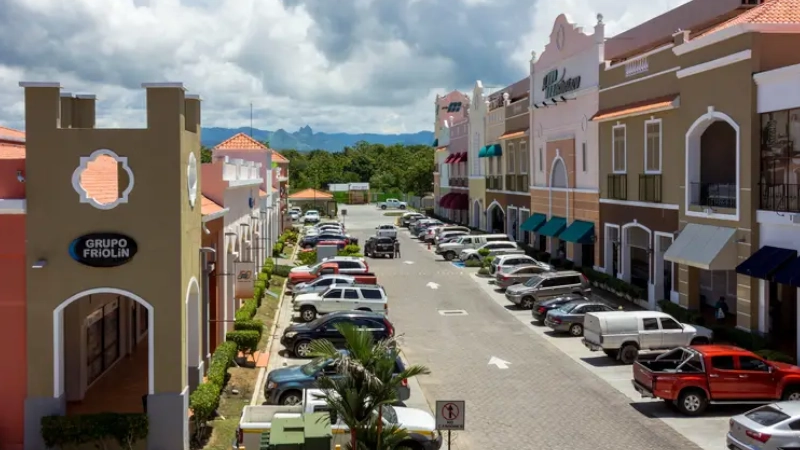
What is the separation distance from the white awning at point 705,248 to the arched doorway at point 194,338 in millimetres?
16036

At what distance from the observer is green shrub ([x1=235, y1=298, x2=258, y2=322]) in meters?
27.9

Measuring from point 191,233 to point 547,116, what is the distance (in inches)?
1376

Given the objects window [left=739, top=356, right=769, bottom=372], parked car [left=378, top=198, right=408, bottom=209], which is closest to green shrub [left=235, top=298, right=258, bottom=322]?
window [left=739, top=356, right=769, bottom=372]

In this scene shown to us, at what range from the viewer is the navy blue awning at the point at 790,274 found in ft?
74.8

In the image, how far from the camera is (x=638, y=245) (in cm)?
3722

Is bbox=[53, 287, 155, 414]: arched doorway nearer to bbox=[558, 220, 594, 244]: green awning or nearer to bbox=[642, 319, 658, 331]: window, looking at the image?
bbox=[642, 319, 658, 331]: window

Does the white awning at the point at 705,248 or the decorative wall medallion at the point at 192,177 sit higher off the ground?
the decorative wall medallion at the point at 192,177

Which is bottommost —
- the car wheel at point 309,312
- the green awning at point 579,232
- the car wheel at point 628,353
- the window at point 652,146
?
the car wheel at point 628,353

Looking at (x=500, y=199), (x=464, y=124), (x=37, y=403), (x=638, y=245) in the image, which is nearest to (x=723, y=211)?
(x=638, y=245)

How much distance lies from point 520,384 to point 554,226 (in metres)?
24.5

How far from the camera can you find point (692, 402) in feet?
67.3

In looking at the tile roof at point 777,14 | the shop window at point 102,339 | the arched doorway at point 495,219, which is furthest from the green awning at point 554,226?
the shop window at point 102,339

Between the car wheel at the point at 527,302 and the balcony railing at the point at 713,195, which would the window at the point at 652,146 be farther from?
the car wheel at the point at 527,302

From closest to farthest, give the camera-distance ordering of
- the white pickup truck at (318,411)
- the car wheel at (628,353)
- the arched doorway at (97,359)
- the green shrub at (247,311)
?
the white pickup truck at (318,411) < the arched doorway at (97,359) < the car wheel at (628,353) < the green shrub at (247,311)
